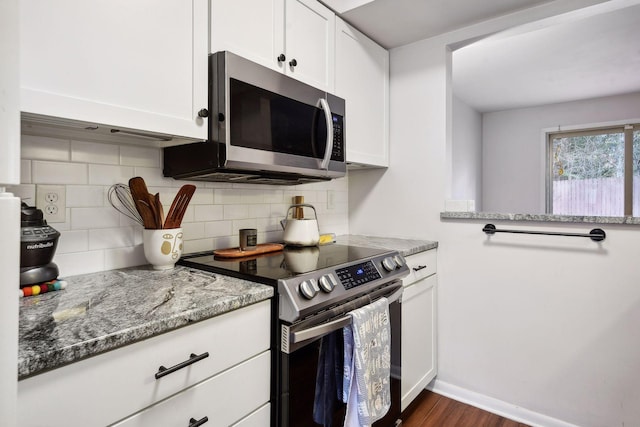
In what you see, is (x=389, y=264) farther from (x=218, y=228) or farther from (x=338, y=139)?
(x=218, y=228)

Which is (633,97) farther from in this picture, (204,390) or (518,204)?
(204,390)

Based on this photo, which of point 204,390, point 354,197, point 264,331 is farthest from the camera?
point 354,197

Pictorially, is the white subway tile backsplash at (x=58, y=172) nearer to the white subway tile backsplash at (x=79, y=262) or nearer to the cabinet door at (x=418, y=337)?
the white subway tile backsplash at (x=79, y=262)

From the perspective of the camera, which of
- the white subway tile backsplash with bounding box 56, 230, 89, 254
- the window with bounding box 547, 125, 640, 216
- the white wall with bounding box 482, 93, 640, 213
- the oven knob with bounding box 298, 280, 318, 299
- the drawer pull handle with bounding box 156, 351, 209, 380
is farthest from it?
the white wall with bounding box 482, 93, 640, 213

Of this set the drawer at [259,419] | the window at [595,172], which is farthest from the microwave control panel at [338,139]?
the window at [595,172]

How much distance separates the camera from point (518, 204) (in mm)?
4738

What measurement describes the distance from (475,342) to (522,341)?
246mm

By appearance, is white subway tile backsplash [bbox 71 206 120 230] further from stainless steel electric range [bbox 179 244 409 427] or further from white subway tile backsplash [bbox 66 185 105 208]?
stainless steel electric range [bbox 179 244 409 427]

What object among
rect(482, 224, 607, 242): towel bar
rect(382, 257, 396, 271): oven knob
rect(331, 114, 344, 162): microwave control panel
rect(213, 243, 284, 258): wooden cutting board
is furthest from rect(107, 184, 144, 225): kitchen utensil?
rect(482, 224, 607, 242): towel bar

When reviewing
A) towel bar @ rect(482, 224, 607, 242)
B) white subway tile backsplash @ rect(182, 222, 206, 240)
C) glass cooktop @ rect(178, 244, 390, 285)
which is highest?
white subway tile backsplash @ rect(182, 222, 206, 240)

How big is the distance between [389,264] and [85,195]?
1234 millimetres

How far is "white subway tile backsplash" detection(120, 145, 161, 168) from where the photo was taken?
1.37 metres

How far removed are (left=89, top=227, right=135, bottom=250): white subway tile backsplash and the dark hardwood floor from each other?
1639 millimetres

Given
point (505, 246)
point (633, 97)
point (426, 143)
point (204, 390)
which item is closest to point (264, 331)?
point (204, 390)
